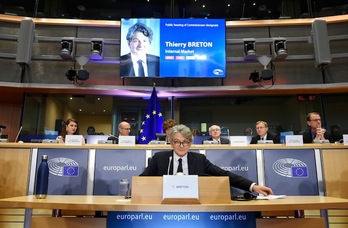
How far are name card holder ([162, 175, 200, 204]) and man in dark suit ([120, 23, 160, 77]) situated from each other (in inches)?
172

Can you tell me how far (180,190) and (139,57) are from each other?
4.58 meters

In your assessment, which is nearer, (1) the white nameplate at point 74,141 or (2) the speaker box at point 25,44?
(1) the white nameplate at point 74,141

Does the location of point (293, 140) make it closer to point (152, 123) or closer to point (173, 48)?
point (152, 123)

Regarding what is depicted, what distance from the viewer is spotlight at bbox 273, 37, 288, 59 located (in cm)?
551

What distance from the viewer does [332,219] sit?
276cm

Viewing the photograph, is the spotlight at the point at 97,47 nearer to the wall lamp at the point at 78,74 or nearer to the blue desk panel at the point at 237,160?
the wall lamp at the point at 78,74

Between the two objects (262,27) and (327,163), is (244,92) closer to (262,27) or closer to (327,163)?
(262,27)

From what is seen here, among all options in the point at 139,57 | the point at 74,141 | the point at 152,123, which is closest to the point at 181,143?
the point at 74,141

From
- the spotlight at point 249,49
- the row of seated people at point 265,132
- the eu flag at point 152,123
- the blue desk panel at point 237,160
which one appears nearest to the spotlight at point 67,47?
the eu flag at point 152,123

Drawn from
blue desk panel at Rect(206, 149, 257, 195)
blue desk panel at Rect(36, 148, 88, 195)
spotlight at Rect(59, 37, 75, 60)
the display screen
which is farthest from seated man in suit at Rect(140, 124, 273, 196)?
spotlight at Rect(59, 37, 75, 60)

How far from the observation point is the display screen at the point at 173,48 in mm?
5617

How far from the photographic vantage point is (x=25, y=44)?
548cm

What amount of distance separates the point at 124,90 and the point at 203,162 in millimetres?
4001

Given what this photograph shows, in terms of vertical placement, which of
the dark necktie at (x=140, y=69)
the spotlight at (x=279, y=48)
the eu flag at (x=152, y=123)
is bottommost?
the eu flag at (x=152, y=123)
